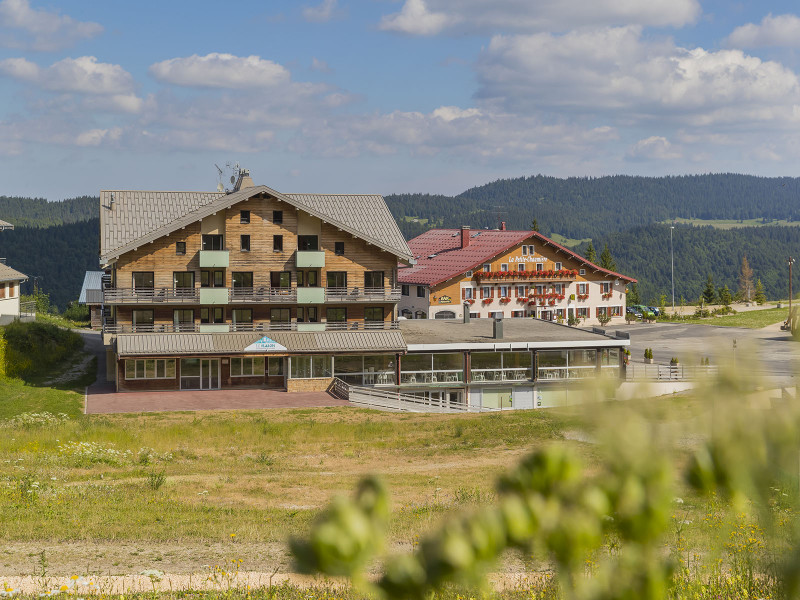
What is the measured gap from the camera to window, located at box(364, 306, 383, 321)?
176 ft

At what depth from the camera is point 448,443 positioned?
3694 cm

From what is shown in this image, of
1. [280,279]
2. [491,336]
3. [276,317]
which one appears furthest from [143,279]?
[491,336]

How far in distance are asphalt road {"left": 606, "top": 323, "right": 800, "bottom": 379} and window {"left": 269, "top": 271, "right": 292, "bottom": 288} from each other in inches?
893

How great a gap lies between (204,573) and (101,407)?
2887cm

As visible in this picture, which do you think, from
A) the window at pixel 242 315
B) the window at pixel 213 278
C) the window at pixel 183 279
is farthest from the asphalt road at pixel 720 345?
the window at pixel 183 279

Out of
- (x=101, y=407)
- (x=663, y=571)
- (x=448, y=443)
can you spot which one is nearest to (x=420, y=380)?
(x=448, y=443)

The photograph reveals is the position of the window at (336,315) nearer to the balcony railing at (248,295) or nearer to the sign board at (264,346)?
the balcony railing at (248,295)

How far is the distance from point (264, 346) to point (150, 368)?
21.8ft

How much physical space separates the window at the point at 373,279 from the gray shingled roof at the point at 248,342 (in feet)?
12.6

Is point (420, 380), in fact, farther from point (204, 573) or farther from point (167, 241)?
point (204, 573)

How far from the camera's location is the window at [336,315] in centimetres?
5300

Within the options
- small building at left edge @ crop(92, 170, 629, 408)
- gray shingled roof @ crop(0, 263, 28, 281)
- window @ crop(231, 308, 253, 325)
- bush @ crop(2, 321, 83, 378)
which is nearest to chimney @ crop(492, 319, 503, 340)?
small building at left edge @ crop(92, 170, 629, 408)

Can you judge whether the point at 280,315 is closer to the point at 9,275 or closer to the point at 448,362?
the point at 448,362

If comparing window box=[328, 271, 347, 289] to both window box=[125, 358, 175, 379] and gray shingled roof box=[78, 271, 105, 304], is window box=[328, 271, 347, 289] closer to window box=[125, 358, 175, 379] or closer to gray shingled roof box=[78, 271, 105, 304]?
window box=[125, 358, 175, 379]
